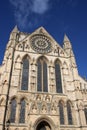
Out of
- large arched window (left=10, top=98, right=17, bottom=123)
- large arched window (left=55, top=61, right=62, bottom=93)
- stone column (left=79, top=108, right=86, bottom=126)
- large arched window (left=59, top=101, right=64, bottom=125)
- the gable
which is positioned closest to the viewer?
large arched window (left=10, top=98, right=17, bottom=123)

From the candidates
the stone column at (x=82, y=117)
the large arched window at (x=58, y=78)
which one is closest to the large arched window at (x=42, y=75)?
the large arched window at (x=58, y=78)

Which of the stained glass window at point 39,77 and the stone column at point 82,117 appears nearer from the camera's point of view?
the stone column at point 82,117

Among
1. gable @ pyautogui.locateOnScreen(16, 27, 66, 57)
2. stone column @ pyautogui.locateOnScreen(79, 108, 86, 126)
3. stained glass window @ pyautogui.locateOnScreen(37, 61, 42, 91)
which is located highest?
gable @ pyautogui.locateOnScreen(16, 27, 66, 57)

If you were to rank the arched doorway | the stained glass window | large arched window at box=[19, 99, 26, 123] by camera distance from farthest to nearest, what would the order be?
the stained glass window
the arched doorway
large arched window at box=[19, 99, 26, 123]

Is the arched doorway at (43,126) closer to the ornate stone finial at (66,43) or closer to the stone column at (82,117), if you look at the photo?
the stone column at (82,117)

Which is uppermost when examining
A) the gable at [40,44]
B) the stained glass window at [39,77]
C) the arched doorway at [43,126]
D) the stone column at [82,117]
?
the gable at [40,44]

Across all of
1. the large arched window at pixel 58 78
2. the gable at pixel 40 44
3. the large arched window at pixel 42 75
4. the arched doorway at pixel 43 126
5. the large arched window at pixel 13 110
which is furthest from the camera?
the gable at pixel 40 44

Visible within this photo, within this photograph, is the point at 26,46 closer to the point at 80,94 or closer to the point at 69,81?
the point at 69,81

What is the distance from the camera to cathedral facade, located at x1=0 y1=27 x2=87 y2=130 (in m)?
18.8

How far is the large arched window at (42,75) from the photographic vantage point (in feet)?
72.7

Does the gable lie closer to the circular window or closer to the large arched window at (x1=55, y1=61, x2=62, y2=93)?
the circular window

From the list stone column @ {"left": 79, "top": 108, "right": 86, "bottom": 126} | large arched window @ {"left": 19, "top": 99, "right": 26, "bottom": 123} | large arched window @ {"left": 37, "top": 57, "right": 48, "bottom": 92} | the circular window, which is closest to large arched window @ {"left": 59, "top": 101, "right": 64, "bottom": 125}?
stone column @ {"left": 79, "top": 108, "right": 86, "bottom": 126}

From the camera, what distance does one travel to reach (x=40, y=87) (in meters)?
22.1

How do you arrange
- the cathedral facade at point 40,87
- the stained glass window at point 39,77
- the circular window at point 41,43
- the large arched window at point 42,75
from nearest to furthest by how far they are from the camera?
the cathedral facade at point 40,87, the stained glass window at point 39,77, the large arched window at point 42,75, the circular window at point 41,43
